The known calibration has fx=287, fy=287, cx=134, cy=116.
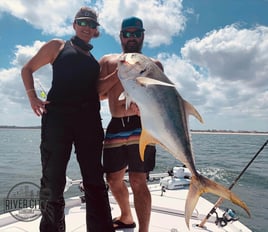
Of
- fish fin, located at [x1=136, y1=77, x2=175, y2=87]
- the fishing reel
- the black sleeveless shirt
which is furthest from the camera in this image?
the fishing reel

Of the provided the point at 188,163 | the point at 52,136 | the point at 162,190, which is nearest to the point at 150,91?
the point at 188,163

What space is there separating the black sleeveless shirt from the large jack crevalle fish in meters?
0.92

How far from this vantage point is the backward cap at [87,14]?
3.36 meters

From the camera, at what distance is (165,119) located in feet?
7.73

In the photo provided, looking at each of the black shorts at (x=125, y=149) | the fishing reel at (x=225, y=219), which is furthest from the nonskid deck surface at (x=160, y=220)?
the black shorts at (x=125, y=149)

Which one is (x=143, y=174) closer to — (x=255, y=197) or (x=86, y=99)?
(x=86, y=99)

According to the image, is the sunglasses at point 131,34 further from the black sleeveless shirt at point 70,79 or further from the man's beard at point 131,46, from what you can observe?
the black sleeveless shirt at point 70,79

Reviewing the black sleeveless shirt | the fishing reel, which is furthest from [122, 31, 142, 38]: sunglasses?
the fishing reel

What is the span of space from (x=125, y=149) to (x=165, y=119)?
4.70 ft

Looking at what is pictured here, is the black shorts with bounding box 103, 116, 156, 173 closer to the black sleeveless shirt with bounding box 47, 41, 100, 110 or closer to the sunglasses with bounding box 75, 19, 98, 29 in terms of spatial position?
the black sleeveless shirt with bounding box 47, 41, 100, 110

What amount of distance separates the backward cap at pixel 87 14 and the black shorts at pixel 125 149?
50.8 inches

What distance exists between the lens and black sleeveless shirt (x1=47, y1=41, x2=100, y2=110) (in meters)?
3.20

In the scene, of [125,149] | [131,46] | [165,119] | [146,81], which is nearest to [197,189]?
[165,119]

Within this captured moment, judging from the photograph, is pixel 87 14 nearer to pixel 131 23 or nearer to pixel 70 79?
pixel 131 23
